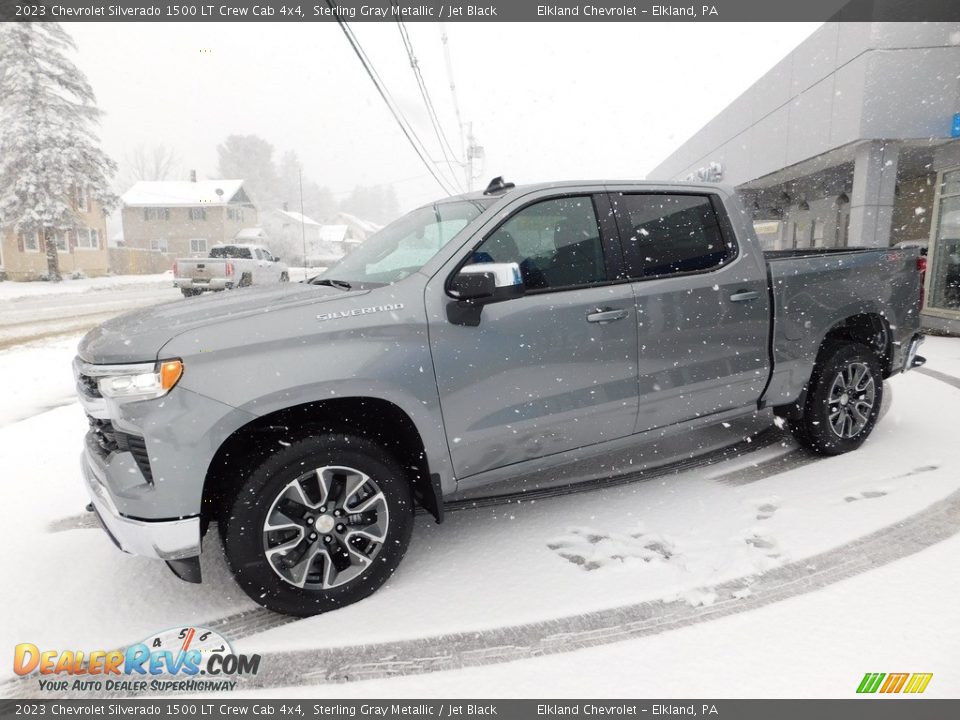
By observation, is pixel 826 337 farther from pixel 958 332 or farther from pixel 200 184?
pixel 200 184

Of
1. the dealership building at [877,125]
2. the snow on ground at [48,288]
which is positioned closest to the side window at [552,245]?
the dealership building at [877,125]

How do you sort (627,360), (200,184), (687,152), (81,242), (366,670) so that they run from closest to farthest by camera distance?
1. (366,670)
2. (627,360)
3. (687,152)
4. (81,242)
5. (200,184)

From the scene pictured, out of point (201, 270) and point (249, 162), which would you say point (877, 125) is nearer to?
point (201, 270)

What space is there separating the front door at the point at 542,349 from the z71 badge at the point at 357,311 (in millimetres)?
186

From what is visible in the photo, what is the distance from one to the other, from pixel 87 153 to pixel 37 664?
118 feet

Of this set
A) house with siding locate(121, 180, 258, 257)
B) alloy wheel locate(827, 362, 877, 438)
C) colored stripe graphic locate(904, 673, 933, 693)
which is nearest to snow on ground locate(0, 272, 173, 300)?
house with siding locate(121, 180, 258, 257)

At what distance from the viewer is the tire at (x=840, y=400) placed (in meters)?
4.38

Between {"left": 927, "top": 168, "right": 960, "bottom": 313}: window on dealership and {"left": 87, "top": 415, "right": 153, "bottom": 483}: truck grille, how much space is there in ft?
47.8

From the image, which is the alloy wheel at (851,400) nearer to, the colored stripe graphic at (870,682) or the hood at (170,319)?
the colored stripe graphic at (870,682)

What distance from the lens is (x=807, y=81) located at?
1412cm

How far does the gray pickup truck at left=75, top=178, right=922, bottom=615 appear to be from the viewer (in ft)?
8.32

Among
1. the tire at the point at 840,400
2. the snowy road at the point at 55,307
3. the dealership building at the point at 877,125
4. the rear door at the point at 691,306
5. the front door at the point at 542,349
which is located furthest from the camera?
the snowy road at the point at 55,307

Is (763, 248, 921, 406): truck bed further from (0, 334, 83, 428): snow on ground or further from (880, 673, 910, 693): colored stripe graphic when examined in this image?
(0, 334, 83, 428): snow on ground

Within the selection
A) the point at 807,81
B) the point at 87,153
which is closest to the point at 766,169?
the point at 807,81
